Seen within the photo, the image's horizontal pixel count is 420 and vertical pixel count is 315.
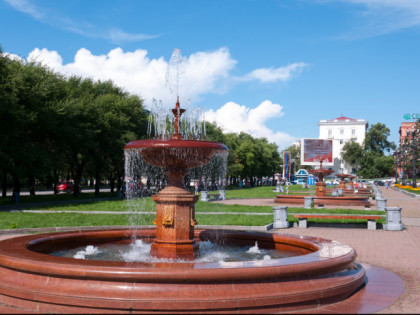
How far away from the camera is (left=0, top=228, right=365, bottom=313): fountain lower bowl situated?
5871mm

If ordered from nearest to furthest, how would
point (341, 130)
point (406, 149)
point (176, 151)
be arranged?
point (176, 151)
point (406, 149)
point (341, 130)

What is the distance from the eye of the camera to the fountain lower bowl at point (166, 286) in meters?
5.87

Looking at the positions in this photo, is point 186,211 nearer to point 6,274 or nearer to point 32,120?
point 6,274

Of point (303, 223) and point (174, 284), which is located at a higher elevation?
point (174, 284)

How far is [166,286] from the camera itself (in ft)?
19.6

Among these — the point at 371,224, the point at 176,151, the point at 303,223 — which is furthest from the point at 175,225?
the point at 371,224

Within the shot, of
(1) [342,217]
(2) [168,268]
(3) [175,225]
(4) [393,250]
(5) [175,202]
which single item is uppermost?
(5) [175,202]

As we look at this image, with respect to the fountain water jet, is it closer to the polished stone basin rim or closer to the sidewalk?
the polished stone basin rim

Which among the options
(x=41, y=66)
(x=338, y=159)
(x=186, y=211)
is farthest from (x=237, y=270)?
(x=338, y=159)

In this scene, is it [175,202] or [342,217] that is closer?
[175,202]

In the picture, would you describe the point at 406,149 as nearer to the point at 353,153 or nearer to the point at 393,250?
the point at 353,153

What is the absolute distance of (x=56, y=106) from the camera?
3384 centimetres

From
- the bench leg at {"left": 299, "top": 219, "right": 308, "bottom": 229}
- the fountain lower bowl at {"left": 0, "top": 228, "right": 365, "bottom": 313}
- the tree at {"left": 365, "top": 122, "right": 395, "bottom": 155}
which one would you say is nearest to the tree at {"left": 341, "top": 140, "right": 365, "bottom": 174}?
the tree at {"left": 365, "top": 122, "right": 395, "bottom": 155}

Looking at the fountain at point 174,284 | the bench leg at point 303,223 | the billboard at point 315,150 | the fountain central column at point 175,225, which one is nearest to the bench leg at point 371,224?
the bench leg at point 303,223
